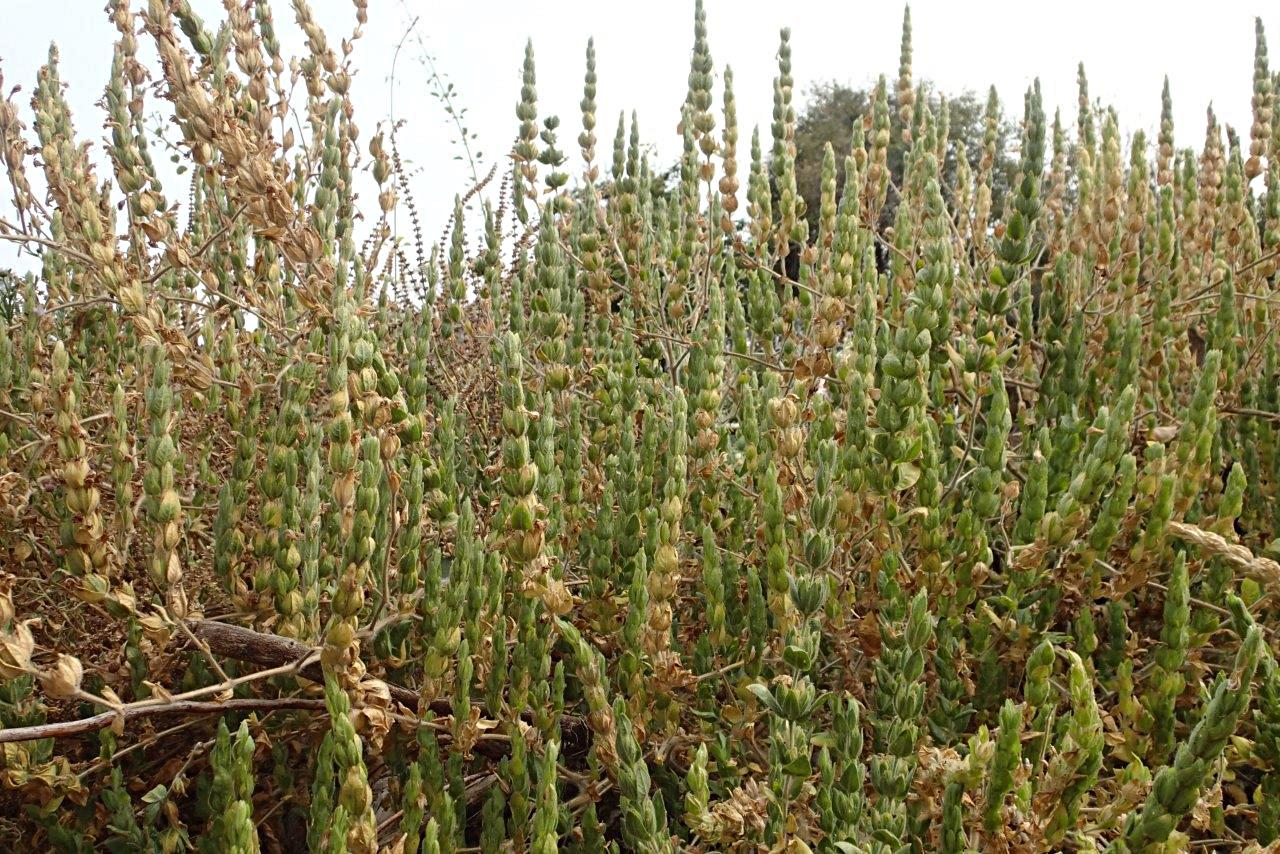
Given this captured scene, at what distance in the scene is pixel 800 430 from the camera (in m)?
1.31

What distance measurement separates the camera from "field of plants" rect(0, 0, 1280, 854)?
3.44 feet

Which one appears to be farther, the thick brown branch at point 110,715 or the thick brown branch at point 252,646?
the thick brown branch at point 252,646

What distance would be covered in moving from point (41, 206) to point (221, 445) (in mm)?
556

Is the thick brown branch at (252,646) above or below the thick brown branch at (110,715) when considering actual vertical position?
above

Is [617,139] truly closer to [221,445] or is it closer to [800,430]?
[221,445]

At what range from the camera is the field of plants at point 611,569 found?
105 centimetres

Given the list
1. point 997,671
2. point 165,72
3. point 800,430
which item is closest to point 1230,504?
point 997,671

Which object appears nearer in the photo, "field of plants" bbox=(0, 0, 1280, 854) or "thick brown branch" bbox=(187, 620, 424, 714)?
"field of plants" bbox=(0, 0, 1280, 854)

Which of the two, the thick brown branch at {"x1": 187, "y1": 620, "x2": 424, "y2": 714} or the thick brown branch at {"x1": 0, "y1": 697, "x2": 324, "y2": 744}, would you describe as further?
the thick brown branch at {"x1": 187, "y1": 620, "x2": 424, "y2": 714}

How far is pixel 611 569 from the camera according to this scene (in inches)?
57.4

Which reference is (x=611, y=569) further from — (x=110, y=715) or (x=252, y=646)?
(x=110, y=715)

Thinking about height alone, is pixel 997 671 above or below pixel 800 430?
below

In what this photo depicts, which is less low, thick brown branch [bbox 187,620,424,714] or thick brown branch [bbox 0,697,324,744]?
thick brown branch [bbox 187,620,424,714]

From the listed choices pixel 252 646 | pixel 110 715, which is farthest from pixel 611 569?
pixel 110 715
